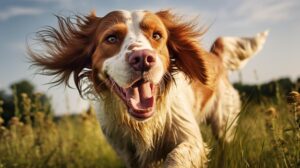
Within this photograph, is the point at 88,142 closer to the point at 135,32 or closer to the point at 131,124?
the point at 131,124

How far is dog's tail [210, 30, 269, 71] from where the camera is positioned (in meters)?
6.74

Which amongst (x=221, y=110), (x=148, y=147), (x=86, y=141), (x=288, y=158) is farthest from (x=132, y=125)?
(x=86, y=141)

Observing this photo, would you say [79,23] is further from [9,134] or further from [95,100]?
[9,134]

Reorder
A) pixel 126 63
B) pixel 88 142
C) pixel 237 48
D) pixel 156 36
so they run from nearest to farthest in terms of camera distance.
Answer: pixel 126 63
pixel 156 36
pixel 237 48
pixel 88 142

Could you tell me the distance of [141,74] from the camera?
373 cm

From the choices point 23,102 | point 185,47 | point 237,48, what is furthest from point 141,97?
point 237,48

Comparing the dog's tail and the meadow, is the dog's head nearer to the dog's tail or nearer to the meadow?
the meadow

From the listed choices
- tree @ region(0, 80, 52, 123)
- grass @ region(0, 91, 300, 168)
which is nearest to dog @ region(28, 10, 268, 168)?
grass @ region(0, 91, 300, 168)

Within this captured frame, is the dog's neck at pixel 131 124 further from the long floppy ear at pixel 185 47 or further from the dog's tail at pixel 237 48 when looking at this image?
the dog's tail at pixel 237 48

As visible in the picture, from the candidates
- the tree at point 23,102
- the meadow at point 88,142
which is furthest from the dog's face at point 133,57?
the tree at point 23,102

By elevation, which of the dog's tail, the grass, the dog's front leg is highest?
the dog's tail

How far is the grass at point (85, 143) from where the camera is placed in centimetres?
454

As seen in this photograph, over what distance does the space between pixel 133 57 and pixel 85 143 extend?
3.94 metres

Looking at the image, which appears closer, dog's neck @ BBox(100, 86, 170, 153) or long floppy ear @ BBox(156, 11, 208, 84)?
dog's neck @ BBox(100, 86, 170, 153)
